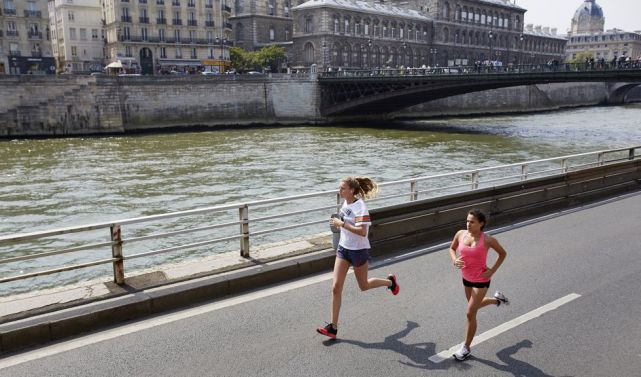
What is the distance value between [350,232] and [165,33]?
7060 centimetres

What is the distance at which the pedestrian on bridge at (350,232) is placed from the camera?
597 cm

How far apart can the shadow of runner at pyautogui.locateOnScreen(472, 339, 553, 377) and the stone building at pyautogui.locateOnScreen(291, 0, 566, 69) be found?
78867mm

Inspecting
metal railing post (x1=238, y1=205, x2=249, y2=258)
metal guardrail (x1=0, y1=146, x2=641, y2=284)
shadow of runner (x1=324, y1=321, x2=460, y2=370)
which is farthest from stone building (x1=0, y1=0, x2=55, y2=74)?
A: shadow of runner (x1=324, y1=321, x2=460, y2=370)

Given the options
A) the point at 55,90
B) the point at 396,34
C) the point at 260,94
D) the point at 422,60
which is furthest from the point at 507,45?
the point at 55,90

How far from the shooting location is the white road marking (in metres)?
5.80

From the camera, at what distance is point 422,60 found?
10256 cm

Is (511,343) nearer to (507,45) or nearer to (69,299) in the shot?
(69,299)

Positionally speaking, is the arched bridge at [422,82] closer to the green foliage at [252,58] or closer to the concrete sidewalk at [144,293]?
the green foliage at [252,58]

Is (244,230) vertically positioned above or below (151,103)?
below

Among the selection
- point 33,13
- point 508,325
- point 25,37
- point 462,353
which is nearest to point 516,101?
point 33,13

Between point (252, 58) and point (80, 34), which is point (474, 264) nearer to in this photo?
point (252, 58)

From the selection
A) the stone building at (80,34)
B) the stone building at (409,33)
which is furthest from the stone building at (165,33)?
the stone building at (409,33)

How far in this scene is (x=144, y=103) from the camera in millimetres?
49000

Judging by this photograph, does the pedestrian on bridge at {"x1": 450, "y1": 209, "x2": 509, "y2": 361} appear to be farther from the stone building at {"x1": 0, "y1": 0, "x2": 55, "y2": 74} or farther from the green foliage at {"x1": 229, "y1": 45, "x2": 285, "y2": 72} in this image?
the green foliage at {"x1": 229, "y1": 45, "x2": 285, "y2": 72}
